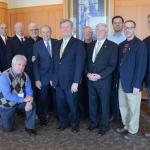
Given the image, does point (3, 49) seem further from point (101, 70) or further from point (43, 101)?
point (101, 70)

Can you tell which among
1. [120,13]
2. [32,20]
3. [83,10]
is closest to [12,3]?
[32,20]

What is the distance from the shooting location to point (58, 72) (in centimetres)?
345

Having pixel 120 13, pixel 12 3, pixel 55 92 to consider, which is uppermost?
pixel 12 3

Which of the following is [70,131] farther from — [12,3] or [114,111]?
[12,3]

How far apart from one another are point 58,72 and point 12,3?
13.2 feet

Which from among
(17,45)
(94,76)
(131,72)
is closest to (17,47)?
(17,45)

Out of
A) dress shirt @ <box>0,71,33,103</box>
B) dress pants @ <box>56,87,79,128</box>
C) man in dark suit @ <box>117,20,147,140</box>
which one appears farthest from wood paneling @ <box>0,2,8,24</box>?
man in dark suit @ <box>117,20,147,140</box>

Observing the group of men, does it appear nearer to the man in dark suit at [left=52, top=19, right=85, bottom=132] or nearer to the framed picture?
the man in dark suit at [left=52, top=19, right=85, bottom=132]

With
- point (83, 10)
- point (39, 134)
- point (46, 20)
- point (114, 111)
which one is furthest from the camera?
point (46, 20)

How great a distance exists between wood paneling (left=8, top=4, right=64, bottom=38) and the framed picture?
0.36m

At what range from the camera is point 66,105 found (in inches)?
145

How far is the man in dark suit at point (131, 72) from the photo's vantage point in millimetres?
3135

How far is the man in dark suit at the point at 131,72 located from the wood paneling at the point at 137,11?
7.06 feet

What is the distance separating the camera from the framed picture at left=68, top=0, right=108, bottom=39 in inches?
219
